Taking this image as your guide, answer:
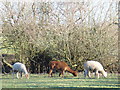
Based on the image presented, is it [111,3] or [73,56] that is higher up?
[111,3]

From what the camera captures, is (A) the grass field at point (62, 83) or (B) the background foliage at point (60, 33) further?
(B) the background foliage at point (60, 33)

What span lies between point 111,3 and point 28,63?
453 cm

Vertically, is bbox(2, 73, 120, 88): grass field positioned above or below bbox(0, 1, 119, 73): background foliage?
below

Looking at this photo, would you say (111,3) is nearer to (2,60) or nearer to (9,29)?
(9,29)

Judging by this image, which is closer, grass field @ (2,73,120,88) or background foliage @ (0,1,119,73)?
grass field @ (2,73,120,88)

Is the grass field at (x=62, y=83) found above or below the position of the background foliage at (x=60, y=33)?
below

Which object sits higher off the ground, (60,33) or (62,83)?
(60,33)

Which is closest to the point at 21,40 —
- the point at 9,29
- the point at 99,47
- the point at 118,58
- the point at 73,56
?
the point at 9,29

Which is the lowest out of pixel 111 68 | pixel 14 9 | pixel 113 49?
pixel 111 68

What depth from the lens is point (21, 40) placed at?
44.5 ft

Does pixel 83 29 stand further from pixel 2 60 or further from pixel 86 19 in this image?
pixel 2 60

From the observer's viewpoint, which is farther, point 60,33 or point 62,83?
point 60,33

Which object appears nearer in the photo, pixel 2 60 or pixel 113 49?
pixel 113 49

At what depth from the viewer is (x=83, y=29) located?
42.6ft
